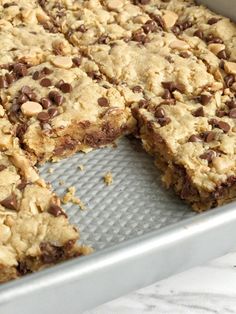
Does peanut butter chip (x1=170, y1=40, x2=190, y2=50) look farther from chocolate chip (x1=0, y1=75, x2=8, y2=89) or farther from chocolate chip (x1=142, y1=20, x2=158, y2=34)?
chocolate chip (x1=0, y1=75, x2=8, y2=89)

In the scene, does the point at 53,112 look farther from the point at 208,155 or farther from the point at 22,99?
the point at 208,155

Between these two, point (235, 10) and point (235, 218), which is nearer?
point (235, 218)

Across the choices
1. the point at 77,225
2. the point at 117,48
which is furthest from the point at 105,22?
the point at 77,225

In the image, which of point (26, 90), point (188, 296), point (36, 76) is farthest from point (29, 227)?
point (36, 76)

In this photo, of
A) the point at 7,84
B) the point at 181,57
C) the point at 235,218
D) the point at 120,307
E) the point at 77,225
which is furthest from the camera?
the point at 181,57

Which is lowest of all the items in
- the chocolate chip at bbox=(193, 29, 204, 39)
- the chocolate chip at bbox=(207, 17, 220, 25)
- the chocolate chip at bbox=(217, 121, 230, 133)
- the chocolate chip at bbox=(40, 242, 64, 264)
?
the chocolate chip at bbox=(40, 242, 64, 264)

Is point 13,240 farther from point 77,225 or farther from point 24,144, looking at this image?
point 24,144

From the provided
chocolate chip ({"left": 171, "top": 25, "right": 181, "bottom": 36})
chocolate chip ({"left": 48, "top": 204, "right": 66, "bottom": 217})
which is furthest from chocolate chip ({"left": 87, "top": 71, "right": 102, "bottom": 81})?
chocolate chip ({"left": 48, "top": 204, "right": 66, "bottom": 217})
